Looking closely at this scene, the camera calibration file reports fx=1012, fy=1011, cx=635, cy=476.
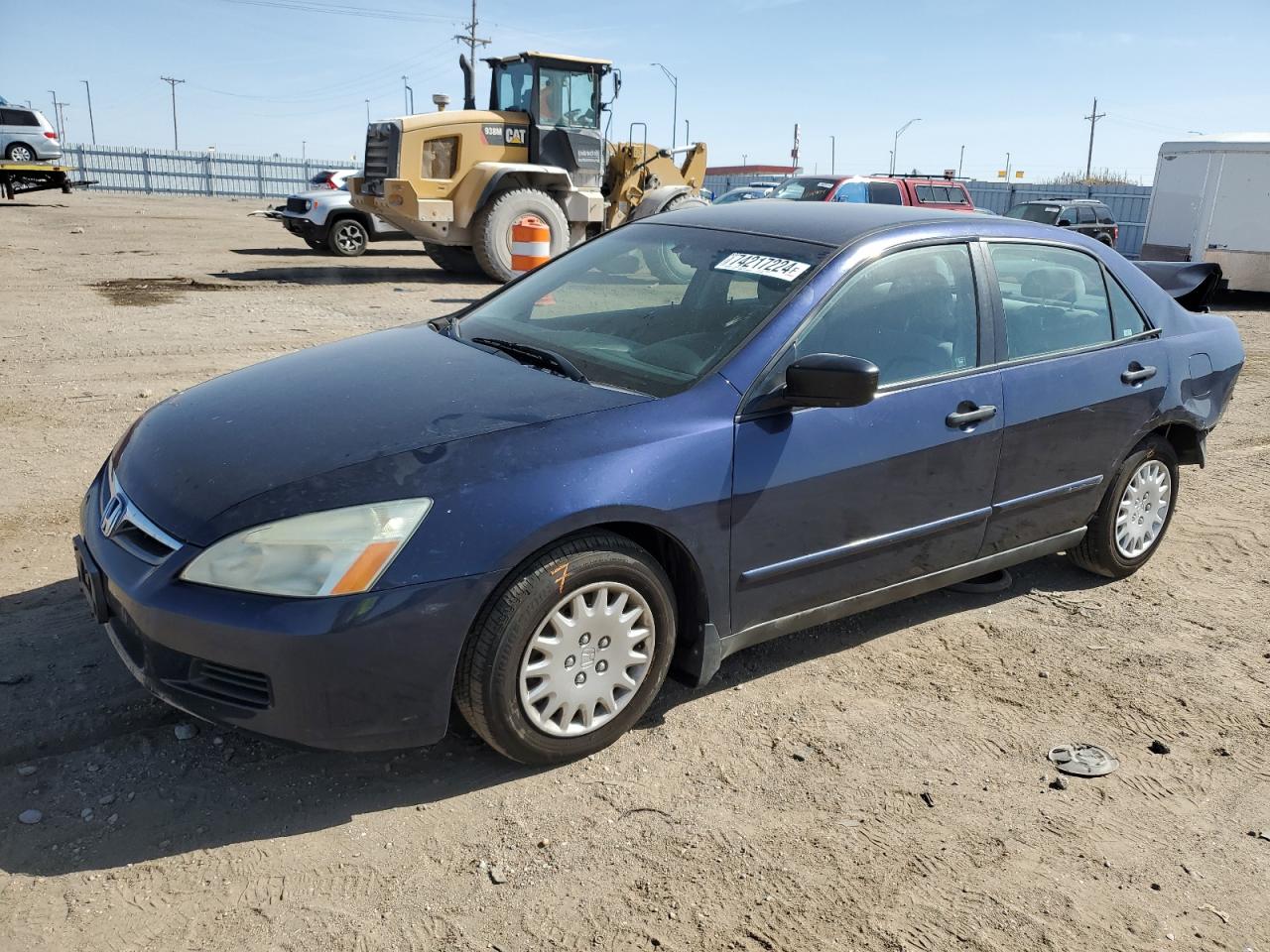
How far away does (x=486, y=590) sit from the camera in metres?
2.67

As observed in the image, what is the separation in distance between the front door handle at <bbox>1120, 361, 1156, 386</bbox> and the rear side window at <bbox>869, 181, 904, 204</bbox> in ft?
46.5

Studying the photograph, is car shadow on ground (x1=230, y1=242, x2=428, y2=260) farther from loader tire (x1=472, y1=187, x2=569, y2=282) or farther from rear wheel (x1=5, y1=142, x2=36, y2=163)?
rear wheel (x1=5, y1=142, x2=36, y2=163)

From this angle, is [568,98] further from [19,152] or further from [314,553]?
[19,152]

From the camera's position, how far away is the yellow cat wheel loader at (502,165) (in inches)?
565

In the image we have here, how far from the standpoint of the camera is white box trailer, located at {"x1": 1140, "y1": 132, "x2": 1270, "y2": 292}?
1583 centimetres

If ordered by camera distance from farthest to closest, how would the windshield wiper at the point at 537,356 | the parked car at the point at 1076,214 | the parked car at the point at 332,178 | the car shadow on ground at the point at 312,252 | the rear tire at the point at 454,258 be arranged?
the parked car at the point at 1076,214, the parked car at the point at 332,178, the car shadow on ground at the point at 312,252, the rear tire at the point at 454,258, the windshield wiper at the point at 537,356

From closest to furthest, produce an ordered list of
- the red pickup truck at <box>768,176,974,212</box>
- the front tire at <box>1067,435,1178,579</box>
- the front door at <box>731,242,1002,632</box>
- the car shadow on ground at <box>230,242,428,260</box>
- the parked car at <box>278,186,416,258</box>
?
the front door at <box>731,242,1002,632</box> < the front tire at <box>1067,435,1178,579</box> < the red pickup truck at <box>768,176,974,212</box> < the parked car at <box>278,186,416,258</box> < the car shadow on ground at <box>230,242,428,260</box>

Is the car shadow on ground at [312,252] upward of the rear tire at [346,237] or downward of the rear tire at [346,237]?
downward

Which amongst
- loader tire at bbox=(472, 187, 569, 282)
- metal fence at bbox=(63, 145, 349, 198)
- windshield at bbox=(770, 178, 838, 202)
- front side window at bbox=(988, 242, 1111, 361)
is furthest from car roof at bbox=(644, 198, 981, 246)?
metal fence at bbox=(63, 145, 349, 198)

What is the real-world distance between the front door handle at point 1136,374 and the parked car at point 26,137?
29.8m

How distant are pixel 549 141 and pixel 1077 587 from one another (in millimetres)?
12306

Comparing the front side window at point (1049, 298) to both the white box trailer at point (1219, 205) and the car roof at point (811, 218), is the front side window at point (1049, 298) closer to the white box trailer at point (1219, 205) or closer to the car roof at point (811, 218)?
the car roof at point (811, 218)

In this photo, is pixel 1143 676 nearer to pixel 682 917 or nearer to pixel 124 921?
pixel 682 917

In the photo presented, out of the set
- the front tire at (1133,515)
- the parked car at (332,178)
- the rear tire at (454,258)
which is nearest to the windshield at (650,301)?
the front tire at (1133,515)
